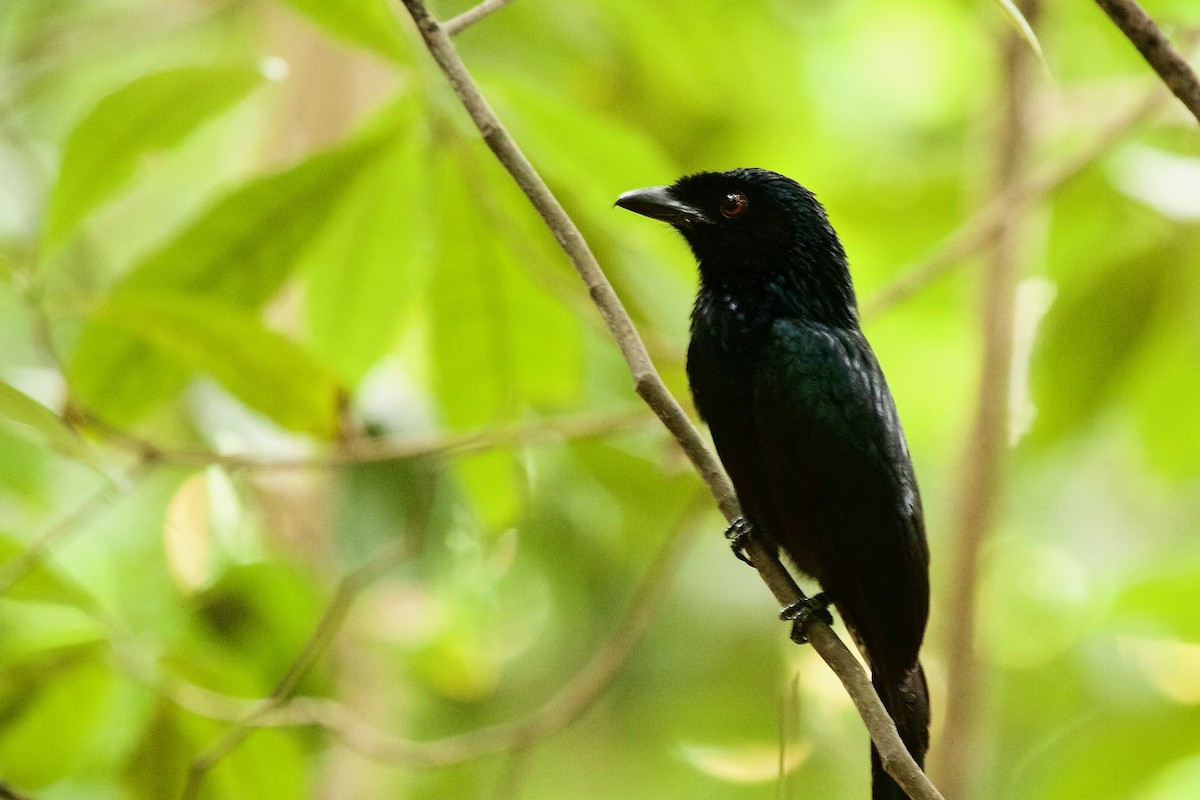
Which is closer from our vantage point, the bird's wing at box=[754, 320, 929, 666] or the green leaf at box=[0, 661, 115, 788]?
the bird's wing at box=[754, 320, 929, 666]

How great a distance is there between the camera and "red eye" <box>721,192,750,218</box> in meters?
2.65

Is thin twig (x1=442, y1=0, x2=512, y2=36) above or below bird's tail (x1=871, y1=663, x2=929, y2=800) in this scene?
Result: above

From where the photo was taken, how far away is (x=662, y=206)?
8.39 feet

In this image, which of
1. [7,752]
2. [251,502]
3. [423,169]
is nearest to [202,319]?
[423,169]

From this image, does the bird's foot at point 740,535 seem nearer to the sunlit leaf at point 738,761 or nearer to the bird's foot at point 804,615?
the bird's foot at point 804,615

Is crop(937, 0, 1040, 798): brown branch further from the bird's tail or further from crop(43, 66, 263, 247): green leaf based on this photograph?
crop(43, 66, 263, 247): green leaf

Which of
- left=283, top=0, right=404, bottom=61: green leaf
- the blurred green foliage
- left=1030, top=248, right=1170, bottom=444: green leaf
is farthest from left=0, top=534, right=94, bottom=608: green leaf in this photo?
left=1030, top=248, right=1170, bottom=444: green leaf

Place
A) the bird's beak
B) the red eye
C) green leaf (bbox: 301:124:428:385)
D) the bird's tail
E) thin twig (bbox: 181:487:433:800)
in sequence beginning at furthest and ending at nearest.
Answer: green leaf (bbox: 301:124:428:385)
the red eye
the bird's beak
the bird's tail
thin twig (bbox: 181:487:433:800)

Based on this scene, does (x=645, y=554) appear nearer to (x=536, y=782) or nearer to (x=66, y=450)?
(x=536, y=782)

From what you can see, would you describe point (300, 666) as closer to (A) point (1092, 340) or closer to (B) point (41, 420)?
(B) point (41, 420)

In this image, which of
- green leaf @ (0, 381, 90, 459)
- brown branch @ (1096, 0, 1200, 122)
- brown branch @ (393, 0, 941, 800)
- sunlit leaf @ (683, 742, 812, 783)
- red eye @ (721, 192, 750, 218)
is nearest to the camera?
brown branch @ (1096, 0, 1200, 122)

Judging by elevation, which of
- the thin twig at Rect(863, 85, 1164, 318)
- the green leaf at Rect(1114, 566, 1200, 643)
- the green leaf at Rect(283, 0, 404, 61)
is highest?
the green leaf at Rect(283, 0, 404, 61)

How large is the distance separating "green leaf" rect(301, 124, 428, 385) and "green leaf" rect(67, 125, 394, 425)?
0.41ft

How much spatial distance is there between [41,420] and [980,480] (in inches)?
76.3
